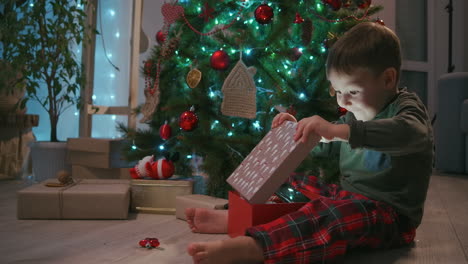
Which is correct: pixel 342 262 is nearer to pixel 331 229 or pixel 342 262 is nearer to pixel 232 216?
pixel 331 229

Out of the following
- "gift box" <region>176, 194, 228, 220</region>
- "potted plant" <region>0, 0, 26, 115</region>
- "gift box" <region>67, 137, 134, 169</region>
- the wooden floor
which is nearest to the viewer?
the wooden floor

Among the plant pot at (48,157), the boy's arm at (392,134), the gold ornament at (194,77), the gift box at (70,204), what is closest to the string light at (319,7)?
the gold ornament at (194,77)

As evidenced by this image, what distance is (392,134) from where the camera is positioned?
2.51ft

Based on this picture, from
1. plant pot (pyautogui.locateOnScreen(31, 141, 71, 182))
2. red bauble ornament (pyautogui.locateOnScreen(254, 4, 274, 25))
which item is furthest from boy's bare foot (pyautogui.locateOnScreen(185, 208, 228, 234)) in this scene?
plant pot (pyautogui.locateOnScreen(31, 141, 71, 182))

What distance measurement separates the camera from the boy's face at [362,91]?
34.4 inches

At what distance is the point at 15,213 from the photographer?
4.06 feet

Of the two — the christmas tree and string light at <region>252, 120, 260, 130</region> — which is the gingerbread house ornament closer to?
the christmas tree

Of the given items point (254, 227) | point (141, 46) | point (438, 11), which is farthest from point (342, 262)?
point (438, 11)

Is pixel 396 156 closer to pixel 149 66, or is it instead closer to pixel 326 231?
pixel 326 231

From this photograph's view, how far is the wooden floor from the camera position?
824 millimetres

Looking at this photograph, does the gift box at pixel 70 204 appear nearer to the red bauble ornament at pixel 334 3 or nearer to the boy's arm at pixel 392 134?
the boy's arm at pixel 392 134

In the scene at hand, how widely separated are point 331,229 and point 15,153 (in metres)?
1.70

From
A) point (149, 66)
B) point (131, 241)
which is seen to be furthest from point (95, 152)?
point (131, 241)

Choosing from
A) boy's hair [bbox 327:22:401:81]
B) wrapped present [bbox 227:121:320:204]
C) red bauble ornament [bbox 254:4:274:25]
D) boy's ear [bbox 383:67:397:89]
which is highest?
red bauble ornament [bbox 254:4:274:25]
